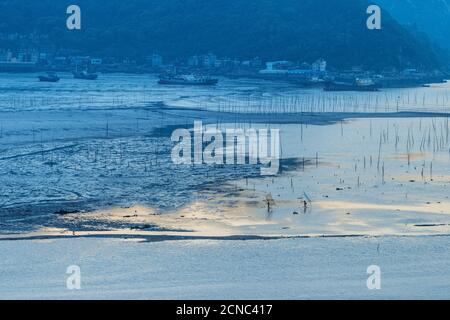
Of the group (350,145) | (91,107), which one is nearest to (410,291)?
(350,145)

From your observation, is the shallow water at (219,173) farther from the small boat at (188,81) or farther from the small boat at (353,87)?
the small boat at (188,81)

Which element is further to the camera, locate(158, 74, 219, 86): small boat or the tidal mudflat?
locate(158, 74, 219, 86): small boat

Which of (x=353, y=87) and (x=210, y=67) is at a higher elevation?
(x=210, y=67)

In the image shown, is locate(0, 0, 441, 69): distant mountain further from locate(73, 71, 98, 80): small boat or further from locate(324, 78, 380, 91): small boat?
locate(324, 78, 380, 91): small boat

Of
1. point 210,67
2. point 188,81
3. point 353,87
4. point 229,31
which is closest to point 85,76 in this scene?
point 188,81

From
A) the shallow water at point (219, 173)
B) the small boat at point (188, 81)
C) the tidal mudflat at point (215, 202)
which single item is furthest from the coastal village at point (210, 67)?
the tidal mudflat at point (215, 202)

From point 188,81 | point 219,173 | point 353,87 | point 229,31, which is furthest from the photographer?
point 229,31

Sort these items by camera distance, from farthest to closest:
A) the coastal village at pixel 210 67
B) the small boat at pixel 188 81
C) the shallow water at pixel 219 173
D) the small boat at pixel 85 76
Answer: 1. the coastal village at pixel 210 67
2. the small boat at pixel 85 76
3. the small boat at pixel 188 81
4. the shallow water at pixel 219 173

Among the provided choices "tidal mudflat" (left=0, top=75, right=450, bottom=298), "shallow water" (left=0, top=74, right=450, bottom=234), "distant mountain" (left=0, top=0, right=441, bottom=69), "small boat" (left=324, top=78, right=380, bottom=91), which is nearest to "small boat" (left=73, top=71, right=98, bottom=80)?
"small boat" (left=324, top=78, right=380, bottom=91)

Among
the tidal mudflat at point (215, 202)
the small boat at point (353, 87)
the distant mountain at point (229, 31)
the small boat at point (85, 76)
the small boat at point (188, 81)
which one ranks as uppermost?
the distant mountain at point (229, 31)

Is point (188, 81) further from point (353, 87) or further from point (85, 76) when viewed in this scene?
point (353, 87)
